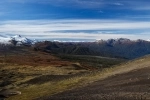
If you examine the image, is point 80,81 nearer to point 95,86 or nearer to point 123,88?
point 95,86

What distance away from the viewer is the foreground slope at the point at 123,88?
4176 centimetres

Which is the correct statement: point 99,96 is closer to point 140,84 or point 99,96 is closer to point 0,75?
point 140,84

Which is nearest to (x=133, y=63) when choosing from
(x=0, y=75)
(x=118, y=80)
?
(x=118, y=80)

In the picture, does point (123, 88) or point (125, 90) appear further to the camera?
point (123, 88)

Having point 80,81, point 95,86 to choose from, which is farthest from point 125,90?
point 80,81

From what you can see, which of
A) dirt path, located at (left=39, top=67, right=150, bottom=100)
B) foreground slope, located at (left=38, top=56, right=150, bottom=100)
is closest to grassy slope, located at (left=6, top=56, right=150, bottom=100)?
foreground slope, located at (left=38, top=56, right=150, bottom=100)

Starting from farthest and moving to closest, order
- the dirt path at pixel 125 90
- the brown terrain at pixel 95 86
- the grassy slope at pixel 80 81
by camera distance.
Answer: the grassy slope at pixel 80 81, the brown terrain at pixel 95 86, the dirt path at pixel 125 90

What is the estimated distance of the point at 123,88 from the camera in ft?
156

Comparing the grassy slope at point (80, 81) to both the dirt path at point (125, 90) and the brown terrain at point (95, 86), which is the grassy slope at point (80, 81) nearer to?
the brown terrain at point (95, 86)

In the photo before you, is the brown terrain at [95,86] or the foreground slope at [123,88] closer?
the foreground slope at [123,88]

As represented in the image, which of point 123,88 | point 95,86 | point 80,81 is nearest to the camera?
point 123,88

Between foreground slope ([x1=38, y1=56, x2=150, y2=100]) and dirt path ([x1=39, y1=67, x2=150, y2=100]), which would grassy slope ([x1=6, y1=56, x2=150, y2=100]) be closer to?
foreground slope ([x1=38, y1=56, x2=150, y2=100])

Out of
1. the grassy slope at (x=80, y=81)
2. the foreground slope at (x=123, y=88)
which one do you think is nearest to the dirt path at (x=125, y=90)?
the foreground slope at (x=123, y=88)

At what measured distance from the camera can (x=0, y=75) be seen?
9794 centimetres
